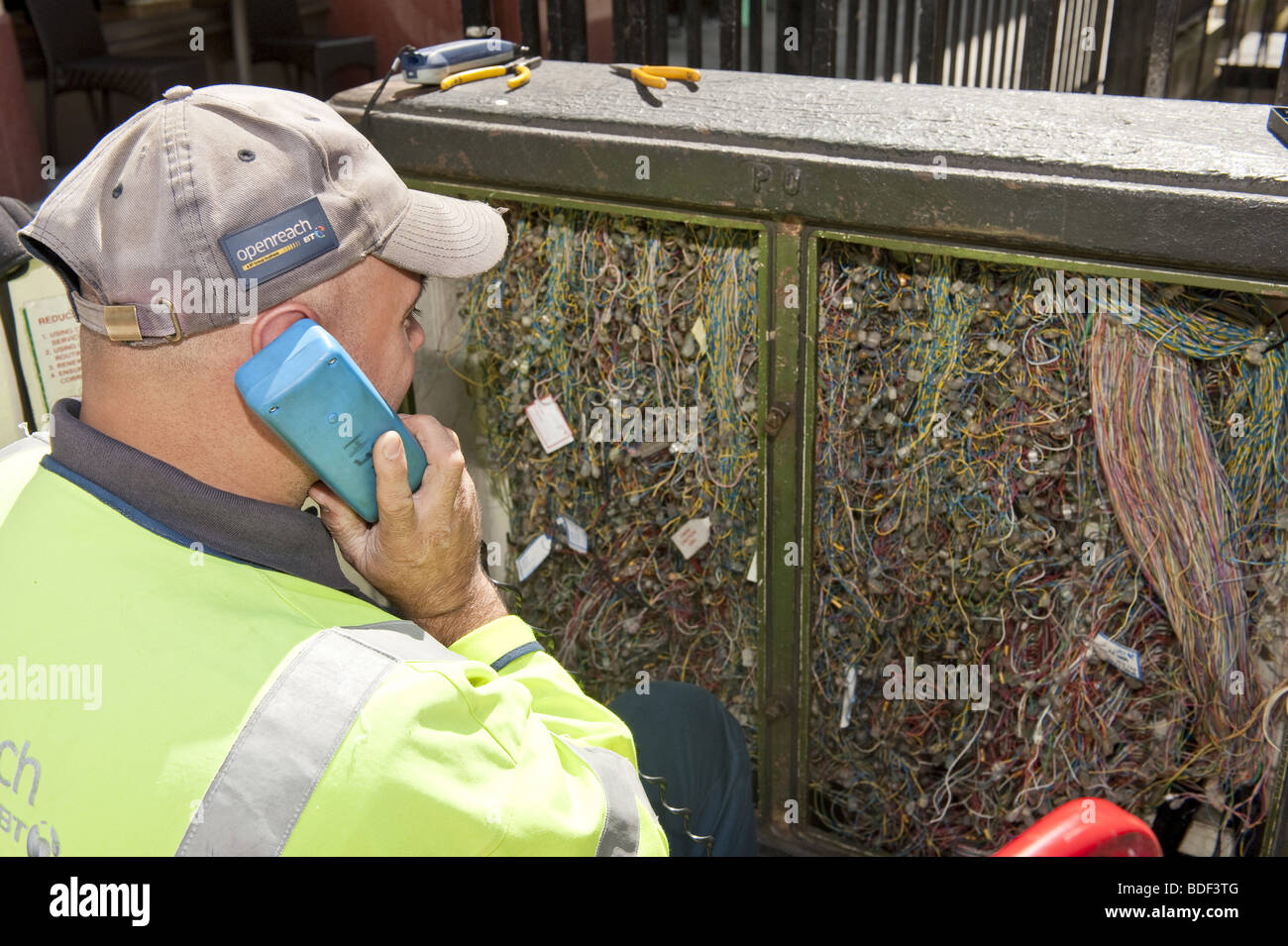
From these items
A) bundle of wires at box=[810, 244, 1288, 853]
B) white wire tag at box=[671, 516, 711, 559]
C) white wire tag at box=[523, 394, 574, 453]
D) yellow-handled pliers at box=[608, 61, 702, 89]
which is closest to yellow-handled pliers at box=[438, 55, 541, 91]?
yellow-handled pliers at box=[608, 61, 702, 89]

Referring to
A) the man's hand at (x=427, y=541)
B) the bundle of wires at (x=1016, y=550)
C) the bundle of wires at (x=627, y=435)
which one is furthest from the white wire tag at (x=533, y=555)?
the man's hand at (x=427, y=541)

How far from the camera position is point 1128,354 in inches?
83.4

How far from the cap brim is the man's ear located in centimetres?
15

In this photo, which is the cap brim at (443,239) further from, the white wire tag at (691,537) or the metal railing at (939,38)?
the metal railing at (939,38)

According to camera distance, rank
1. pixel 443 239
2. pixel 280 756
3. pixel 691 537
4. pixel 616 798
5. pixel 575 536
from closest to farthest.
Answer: pixel 280 756
pixel 616 798
pixel 443 239
pixel 691 537
pixel 575 536

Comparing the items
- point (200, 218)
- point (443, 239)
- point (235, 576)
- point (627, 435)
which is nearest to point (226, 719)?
point (235, 576)

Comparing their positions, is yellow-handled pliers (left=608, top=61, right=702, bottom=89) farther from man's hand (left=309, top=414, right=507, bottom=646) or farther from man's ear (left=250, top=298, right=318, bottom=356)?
man's ear (left=250, top=298, right=318, bottom=356)

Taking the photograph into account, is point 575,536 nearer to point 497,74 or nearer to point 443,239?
Answer: point 497,74

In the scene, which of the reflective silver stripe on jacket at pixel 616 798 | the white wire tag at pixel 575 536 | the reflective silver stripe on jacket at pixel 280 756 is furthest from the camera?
the white wire tag at pixel 575 536

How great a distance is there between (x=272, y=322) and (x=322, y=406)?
0.12 meters

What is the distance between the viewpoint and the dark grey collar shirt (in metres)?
1.33

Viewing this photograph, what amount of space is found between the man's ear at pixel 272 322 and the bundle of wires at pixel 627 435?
1197mm

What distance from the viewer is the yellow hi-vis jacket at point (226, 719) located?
1145mm

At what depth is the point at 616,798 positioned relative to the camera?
142 centimetres
